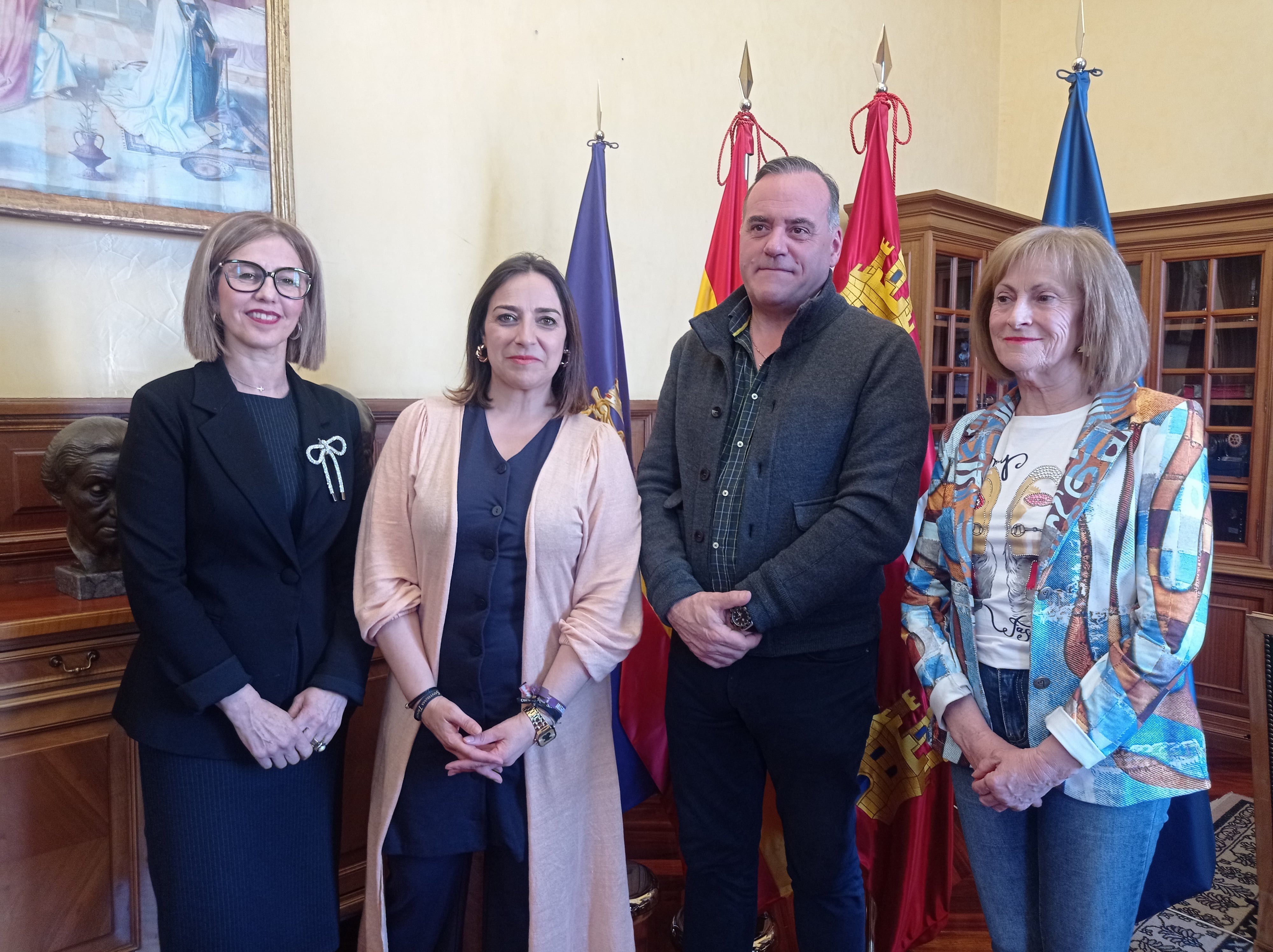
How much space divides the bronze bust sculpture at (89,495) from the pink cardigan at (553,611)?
0.60m

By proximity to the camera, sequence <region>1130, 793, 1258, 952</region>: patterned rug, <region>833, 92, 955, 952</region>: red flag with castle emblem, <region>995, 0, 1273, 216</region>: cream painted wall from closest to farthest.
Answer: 1. <region>833, 92, 955, 952</region>: red flag with castle emblem
2. <region>1130, 793, 1258, 952</region>: patterned rug
3. <region>995, 0, 1273, 216</region>: cream painted wall

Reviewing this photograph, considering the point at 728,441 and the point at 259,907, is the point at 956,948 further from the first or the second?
the point at 259,907

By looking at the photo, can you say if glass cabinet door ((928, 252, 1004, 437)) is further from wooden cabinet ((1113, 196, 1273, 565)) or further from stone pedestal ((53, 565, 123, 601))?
stone pedestal ((53, 565, 123, 601))

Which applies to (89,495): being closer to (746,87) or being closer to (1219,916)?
(746,87)

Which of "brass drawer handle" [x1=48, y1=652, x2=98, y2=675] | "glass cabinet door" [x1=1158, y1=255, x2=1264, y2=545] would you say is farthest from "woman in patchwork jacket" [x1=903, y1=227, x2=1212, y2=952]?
"glass cabinet door" [x1=1158, y1=255, x2=1264, y2=545]

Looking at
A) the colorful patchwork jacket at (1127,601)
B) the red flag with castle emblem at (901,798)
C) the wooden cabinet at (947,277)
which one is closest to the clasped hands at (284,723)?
the colorful patchwork jacket at (1127,601)

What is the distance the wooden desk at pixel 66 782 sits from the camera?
1.58m

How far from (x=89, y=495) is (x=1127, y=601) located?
182cm

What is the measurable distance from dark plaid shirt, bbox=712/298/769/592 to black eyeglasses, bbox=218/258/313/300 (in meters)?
0.78

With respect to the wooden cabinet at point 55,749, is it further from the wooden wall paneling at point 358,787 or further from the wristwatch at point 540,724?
the wristwatch at point 540,724

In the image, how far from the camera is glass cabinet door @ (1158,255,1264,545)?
3566mm

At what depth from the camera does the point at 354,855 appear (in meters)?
2.10

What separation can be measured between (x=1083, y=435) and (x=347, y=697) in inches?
49.0

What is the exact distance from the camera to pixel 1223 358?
12.0 ft
